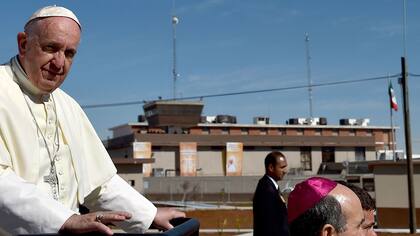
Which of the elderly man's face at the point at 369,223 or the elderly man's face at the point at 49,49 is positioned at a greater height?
the elderly man's face at the point at 49,49

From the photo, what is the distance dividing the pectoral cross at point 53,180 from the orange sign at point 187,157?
52482mm

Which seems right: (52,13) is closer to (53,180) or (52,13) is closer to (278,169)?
(53,180)

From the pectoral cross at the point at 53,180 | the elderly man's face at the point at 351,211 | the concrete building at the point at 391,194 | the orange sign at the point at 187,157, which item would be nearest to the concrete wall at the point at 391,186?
the concrete building at the point at 391,194

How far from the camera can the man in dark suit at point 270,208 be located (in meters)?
6.97

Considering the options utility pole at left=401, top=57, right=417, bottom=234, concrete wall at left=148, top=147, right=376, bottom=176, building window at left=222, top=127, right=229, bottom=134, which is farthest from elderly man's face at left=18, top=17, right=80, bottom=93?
building window at left=222, top=127, right=229, bottom=134

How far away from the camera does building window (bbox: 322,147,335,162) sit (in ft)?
241

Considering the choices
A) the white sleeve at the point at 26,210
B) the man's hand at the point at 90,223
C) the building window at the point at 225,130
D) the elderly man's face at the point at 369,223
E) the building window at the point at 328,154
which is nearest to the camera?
the man's hand at the point at 90,223

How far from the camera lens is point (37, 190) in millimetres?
2217

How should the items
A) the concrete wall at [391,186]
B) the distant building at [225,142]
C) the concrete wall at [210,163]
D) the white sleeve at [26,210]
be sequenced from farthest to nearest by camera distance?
1. the distant building at [225,142]
2. the concrete wall at [210,163]
3. the concrete wall at [391,186]
4. the white sleeve at [26,210]

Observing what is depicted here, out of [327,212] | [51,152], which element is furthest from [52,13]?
[327,212]

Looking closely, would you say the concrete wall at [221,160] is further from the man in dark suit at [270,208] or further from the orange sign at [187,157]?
the man in dark suit at [270,208]

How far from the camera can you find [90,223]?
197 cm

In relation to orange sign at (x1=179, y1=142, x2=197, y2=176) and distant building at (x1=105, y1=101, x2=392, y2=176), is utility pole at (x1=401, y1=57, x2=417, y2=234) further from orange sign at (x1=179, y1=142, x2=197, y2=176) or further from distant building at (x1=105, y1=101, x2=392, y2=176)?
distant building at (x1=105, y1=101, x2=392, y2=176)

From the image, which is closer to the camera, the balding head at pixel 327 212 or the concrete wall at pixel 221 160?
the balding head at pixel 327 212
